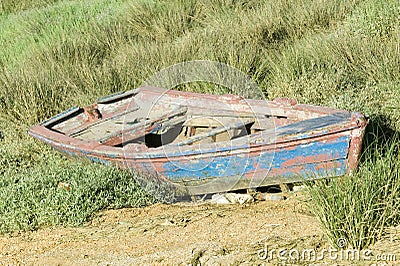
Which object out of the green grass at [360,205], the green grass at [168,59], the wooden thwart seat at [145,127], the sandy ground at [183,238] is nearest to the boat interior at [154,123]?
the wooden thwart seat at [145,127]

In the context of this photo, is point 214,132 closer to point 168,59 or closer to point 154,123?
point 154,123

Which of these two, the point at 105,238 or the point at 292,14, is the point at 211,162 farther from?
the point at 292,14

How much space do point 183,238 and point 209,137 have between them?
1.47 m

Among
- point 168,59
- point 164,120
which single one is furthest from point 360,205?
point 168,59

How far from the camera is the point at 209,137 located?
661 centimetres

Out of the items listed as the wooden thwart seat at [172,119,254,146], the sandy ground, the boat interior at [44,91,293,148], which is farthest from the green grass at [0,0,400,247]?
the wooden thwart seat at [172,119,254,146]

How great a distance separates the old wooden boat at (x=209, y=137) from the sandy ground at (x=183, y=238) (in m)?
0.28

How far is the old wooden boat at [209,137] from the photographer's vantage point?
5.75 meters

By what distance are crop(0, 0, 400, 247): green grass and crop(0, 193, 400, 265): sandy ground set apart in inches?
10.6

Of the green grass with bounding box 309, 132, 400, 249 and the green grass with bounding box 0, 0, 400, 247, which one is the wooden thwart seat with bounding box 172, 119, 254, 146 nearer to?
the green grass with bounding box 0, 0, 400, 247

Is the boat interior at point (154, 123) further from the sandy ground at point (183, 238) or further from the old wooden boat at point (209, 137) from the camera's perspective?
the sandy ground at point (183, 238)

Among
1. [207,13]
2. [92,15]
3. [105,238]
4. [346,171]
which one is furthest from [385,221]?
[92,15]

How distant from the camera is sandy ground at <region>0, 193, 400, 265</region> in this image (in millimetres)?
4914

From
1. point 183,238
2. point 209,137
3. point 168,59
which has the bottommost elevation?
point 183,238
